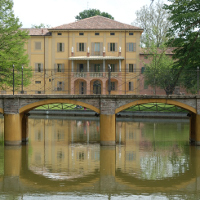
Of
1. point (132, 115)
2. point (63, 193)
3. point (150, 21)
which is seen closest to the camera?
point (63, 193)

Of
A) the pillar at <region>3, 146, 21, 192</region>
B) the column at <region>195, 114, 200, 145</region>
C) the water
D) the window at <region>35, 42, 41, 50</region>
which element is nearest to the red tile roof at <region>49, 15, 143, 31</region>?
the window at <region>35, 42, 41, 50</region>

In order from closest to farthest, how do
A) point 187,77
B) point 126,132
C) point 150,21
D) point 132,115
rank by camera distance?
point 187,77
point 126,132
point 132,115
point 150,21

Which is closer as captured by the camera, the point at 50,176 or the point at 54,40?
the point at 50,176

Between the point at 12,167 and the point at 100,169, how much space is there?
371cm

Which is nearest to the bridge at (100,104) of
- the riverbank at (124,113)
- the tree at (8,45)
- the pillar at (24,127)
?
the pillar at (24,127)

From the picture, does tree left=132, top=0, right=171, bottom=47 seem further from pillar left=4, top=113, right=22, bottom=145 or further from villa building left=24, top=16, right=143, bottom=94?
pillar left=4, top=113, right=22, bottom=145

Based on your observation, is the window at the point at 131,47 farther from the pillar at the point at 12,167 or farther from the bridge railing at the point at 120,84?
the pillar at the point at 12,167

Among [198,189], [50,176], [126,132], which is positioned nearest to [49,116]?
[126,132]

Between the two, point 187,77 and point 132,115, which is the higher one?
point 187,77

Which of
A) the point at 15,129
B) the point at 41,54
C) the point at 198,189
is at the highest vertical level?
the point at 41,54

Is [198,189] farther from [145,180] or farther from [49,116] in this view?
[49,116]

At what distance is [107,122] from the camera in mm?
20156

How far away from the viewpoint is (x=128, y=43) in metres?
54.0

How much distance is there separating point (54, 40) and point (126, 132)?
99.9 ft
